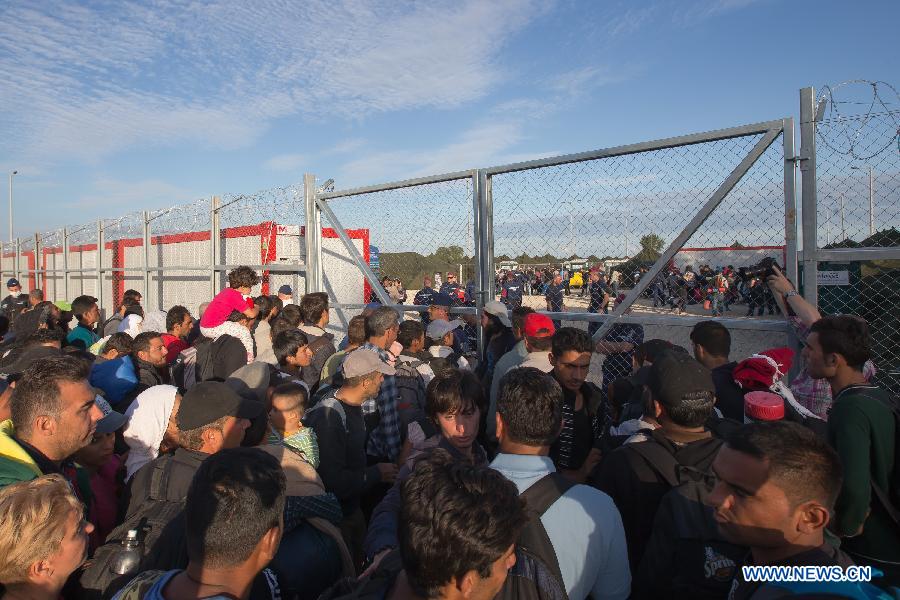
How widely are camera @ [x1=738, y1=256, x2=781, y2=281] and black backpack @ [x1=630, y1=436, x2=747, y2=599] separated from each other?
2.01 meters

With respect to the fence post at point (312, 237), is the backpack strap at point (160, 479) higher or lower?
lower

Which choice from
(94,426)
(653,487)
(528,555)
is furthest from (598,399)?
(94,426)

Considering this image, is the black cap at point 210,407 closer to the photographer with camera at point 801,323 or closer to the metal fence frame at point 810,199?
the photographer with camera at point 801,323

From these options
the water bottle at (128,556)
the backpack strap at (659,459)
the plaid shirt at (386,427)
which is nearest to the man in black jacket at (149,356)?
the plaid shirt at (386,427)

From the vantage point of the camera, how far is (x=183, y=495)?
7.96 ft

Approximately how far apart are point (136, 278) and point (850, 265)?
12.6 m

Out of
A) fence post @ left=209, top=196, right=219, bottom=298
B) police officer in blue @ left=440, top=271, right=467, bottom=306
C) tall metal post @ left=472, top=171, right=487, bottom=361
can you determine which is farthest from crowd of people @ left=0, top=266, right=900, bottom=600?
fence post @ left=209, top=196, right=219, bottom=298

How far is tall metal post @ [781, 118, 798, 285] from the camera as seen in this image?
12.0 feet

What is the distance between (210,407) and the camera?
2.72 metres

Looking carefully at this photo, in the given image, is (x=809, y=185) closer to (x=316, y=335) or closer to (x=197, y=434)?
(x=197, y=434)

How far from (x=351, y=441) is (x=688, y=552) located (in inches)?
78.0

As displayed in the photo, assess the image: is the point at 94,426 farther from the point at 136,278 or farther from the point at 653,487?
the point at 136,278

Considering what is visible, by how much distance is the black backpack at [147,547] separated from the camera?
6.73 feet

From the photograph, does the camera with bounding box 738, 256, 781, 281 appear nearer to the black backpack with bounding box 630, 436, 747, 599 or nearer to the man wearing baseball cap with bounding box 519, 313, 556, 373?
the man wearing baseball cap with bounding box 519, 313, 556, 373
